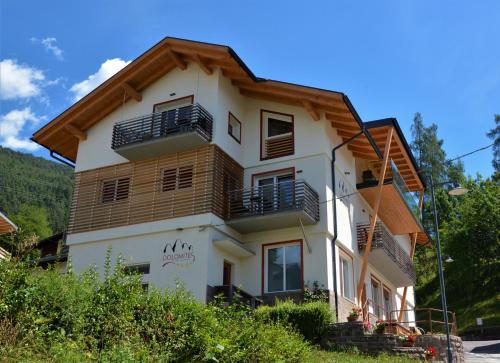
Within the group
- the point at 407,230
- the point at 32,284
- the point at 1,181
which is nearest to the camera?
the point at 32,284

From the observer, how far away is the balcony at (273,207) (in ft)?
68.3

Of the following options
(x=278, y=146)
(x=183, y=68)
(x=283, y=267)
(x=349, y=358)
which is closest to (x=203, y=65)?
(x=183, y=68)

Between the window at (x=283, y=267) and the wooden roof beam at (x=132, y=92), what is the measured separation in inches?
333

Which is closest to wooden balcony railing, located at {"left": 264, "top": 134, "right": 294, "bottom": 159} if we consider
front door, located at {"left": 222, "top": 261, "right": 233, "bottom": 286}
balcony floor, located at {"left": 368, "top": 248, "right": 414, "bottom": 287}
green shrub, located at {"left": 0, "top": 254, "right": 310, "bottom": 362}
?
front door, located at {"left": 222, "top": 261, "right": 233, "bottom": 286}

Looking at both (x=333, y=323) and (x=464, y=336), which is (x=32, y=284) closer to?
(x=333, y=323)

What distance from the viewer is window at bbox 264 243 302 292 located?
21250 mm

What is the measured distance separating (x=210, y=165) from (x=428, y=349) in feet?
32.1

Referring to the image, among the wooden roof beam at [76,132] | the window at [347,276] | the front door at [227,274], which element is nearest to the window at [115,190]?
the wooden roof beam at [76,132]

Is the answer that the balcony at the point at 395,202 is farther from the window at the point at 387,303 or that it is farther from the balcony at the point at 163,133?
the balcony at the point at 163,133

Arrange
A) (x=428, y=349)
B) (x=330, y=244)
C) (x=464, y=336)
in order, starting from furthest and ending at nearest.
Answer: (x=464, y=336) < (x=330, y=244) < (x=428, y=349)

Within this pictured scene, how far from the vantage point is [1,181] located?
8794 centimetres

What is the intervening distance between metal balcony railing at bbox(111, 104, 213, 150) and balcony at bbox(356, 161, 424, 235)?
7.92 m

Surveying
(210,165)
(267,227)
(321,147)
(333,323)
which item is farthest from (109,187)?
(333,323)

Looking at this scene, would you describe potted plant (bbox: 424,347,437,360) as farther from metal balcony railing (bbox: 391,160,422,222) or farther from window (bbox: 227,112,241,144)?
window (bbox: 227,112,241,144)
